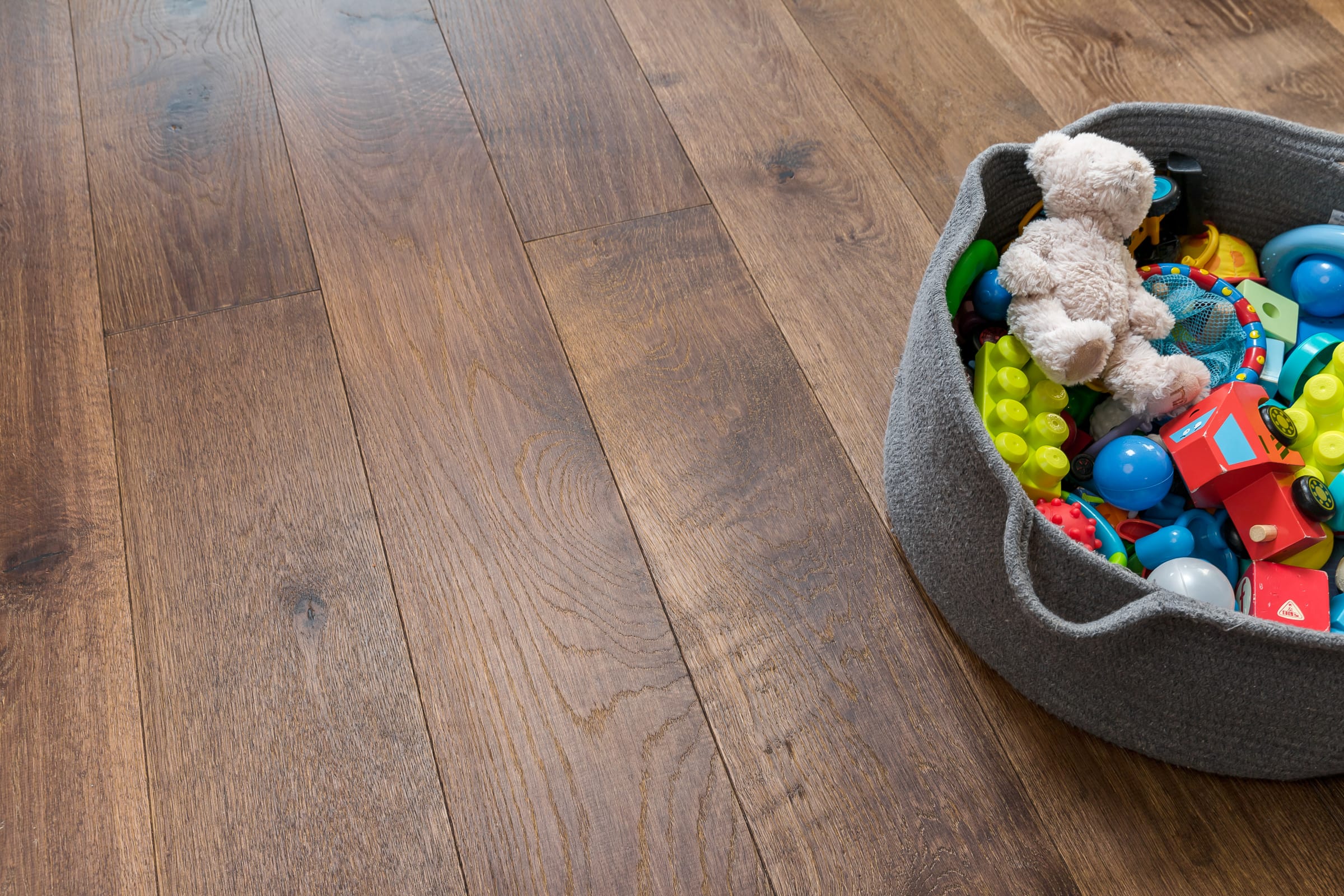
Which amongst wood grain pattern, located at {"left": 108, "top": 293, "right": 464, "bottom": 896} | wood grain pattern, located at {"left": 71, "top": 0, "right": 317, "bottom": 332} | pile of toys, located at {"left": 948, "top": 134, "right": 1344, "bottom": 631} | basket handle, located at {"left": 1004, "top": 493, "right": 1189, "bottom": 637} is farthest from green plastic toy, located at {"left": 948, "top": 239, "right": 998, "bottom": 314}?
wood grain pattern, located at {"left": 71, "top": 0, "right": 317, "bottom": 332}

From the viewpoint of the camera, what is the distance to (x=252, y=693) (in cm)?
83

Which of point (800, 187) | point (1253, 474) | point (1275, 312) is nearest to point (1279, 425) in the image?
point (1253, 474)

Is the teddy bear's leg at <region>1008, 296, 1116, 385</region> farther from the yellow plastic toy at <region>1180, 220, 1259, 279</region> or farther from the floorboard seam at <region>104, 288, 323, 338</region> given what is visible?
the floorboard seam at <region>104, 288, 323, 338</region>

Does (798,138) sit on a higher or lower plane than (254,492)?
higher

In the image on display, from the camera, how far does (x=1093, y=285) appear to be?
861 mm

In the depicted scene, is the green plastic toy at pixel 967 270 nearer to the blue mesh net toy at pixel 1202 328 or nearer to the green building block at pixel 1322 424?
the blue mesh net toy at pixel 1202 328

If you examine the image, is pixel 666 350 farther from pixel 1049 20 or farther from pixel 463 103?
pixel 1049 20

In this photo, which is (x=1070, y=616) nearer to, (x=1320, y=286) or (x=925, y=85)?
(x=1320, y=286)

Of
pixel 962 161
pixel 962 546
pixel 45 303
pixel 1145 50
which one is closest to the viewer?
pixel 962 546

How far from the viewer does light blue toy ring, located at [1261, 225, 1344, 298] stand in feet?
3.05

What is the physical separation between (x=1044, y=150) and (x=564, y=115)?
1.92 feet

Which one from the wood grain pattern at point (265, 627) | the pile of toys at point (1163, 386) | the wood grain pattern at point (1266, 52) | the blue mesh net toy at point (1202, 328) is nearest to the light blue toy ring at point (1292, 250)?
the pile of toys at point (1163, 386)

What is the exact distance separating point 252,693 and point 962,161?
0.94m

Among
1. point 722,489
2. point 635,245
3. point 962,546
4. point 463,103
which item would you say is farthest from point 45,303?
point 962,546
